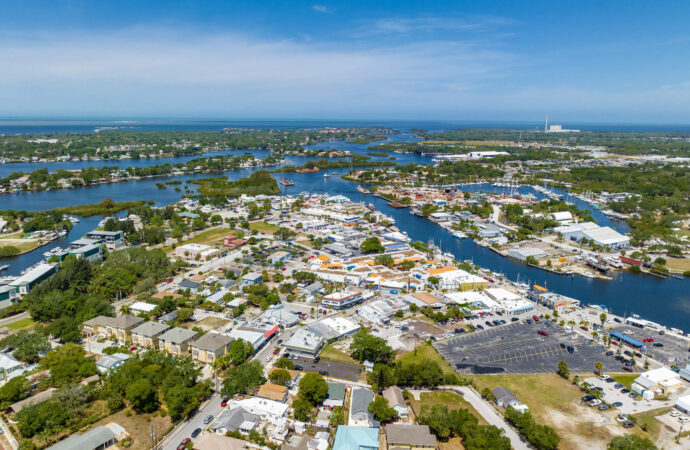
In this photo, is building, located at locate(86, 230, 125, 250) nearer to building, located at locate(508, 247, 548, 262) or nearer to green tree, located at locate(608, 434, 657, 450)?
building, located at locate(508, 247, 548, 262)

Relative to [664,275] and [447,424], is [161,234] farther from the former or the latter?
[664,275]

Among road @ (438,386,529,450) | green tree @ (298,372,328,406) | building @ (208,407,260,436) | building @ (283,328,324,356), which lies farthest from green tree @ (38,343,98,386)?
road @ (438,386,529,450)

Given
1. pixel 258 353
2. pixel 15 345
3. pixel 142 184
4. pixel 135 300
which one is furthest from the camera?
pixel 142 184

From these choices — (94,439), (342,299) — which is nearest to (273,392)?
(94,439)

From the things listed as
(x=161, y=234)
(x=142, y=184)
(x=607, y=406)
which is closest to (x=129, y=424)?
(x=607, y=406)

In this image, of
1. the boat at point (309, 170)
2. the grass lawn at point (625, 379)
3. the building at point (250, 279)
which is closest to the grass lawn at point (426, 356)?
the grass lawn at point (625, 379)

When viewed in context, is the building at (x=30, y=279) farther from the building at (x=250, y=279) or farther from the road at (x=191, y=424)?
the road at (x=191, y=424)

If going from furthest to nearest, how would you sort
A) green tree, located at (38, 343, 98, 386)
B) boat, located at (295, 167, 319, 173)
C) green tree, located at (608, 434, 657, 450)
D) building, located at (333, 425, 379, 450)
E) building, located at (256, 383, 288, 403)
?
boat, located at (295, 167, 319, 173) → green tree, located at (38, 343, 98, 386) → building, located at (256, 383, 288, 403) → building, located at (333, 425, 379, 450) → green tree, located at (608, 434, 657, 450)
